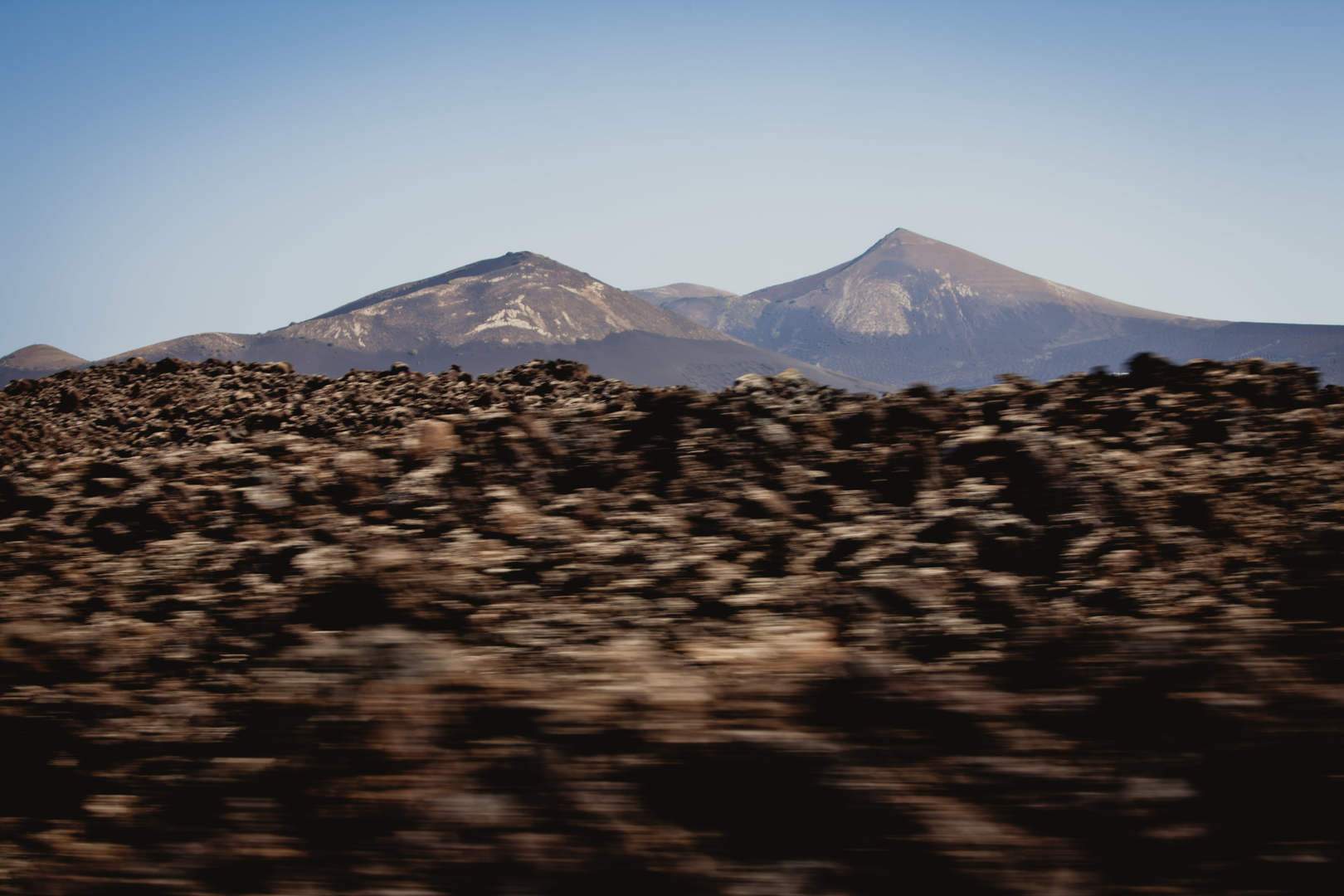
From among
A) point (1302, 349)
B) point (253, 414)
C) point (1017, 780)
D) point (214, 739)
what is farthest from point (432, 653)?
point (1302, 349)

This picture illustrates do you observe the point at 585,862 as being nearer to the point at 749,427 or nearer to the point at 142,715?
the point at 142,715

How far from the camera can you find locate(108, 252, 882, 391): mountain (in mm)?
96625

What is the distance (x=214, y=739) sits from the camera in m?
2.83

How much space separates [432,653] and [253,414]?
34.1 feet

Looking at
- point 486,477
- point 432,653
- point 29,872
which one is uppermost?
point 486,477

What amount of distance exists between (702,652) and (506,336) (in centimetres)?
10887

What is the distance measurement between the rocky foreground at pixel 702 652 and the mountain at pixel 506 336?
255 feet

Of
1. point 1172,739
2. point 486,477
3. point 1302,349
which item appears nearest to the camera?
point 1172,739

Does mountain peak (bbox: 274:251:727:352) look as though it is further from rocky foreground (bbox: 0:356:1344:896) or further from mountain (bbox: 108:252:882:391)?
rocky foreground (bbox: 0:356:1344:896)

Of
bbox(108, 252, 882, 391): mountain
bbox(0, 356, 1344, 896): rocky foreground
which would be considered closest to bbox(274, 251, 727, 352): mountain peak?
bbox(108, 252, 882, 391): mountain

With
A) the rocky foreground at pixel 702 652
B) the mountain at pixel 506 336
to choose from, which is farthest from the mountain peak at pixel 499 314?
the rocky foreground at pixel 702 652

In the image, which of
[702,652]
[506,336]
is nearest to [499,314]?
[506,336]

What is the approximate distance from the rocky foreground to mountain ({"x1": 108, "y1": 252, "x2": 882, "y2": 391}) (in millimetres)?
77576

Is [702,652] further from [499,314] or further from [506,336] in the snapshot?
[499,314]
